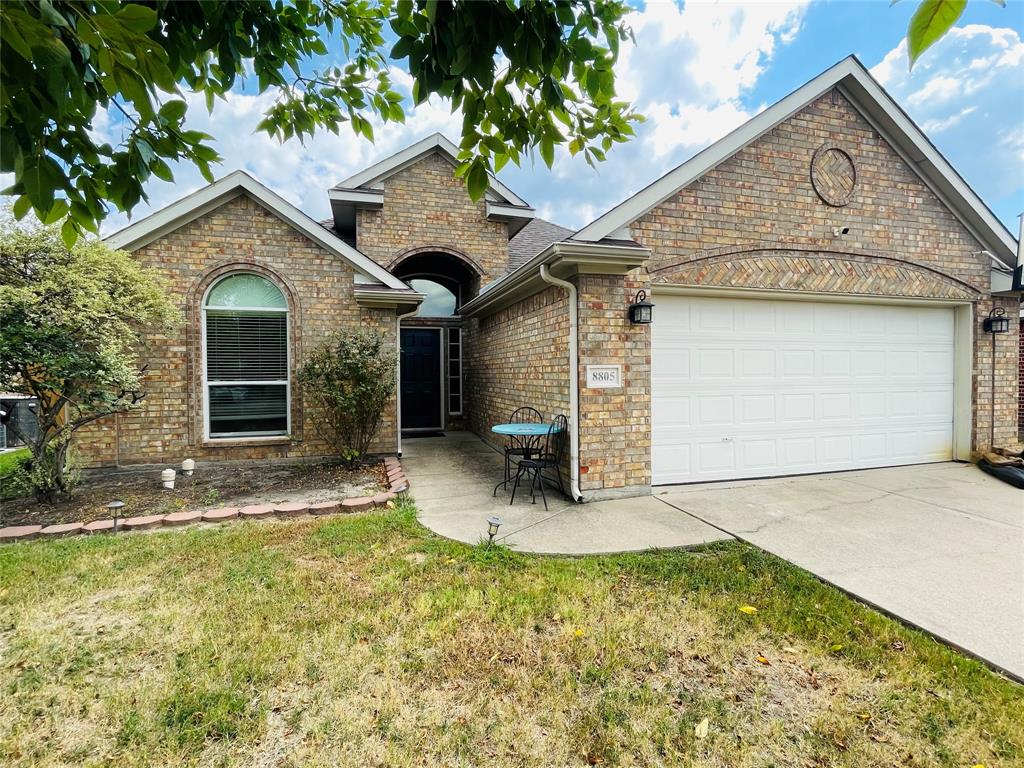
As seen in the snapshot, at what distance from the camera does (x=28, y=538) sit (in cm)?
430

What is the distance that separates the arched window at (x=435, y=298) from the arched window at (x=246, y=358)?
468cm

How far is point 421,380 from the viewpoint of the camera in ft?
37.8

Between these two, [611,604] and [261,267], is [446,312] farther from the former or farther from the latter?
[611,604]

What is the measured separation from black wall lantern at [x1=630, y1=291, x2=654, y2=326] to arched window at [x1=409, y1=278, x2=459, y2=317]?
725 centimetres

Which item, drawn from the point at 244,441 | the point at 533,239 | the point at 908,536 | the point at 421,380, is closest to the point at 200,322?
the point at 244,441

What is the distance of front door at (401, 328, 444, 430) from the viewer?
1145cm

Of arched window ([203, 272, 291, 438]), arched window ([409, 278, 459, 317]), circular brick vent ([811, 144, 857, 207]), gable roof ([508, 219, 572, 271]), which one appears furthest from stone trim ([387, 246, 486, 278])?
circular brick vent ([811, 144, 857, 207])

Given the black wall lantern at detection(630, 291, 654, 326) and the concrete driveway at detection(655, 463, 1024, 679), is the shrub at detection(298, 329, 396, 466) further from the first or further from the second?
the concrete driveway at detection(655, 463, 1024, 679)

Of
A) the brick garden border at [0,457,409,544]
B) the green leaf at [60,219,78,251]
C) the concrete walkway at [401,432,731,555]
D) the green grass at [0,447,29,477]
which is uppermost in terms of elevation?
the green leaf at [60,219,78,251]

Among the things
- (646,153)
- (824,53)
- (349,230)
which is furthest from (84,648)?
(646,153)

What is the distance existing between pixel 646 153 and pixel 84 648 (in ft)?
50.2

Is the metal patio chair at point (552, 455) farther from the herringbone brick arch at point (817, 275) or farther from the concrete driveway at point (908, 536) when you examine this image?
the herringbone brick arch at point (817, 275)

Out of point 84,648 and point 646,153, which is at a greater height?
point 646,153

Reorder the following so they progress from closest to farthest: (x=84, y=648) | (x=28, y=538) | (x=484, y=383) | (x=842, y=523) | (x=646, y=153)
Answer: (x=84, y=648) < (x=28, y=538) < (x=842, y=523) < (x=484, y=383) < (x=646, y=153)
